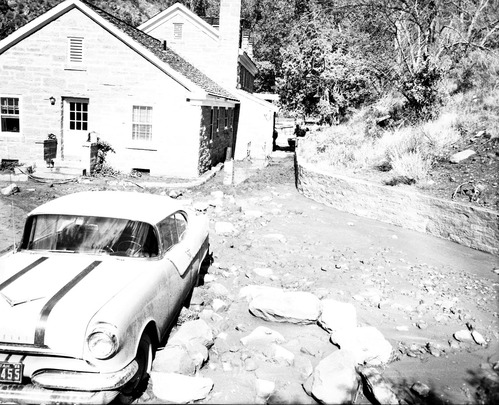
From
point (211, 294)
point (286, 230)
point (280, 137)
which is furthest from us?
point (280, 137)

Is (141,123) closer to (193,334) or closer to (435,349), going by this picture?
(193,334)

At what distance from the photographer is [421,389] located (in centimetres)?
436

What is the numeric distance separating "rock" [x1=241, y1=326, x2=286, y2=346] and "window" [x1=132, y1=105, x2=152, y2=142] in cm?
1277

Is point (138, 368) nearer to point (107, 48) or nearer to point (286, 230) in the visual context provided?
point (286, 230)

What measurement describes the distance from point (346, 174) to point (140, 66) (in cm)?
887

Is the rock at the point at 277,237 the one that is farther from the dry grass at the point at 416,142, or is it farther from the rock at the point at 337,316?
the dry grass at the point at 416,142

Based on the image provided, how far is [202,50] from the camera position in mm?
24172

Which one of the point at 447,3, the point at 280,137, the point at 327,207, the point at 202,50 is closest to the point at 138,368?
the point at 327,207

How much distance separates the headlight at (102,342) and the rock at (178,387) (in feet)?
2.45

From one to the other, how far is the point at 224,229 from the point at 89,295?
→ 557cm

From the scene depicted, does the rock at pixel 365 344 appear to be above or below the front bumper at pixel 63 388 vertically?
below

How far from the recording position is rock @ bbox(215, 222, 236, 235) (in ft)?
30.9

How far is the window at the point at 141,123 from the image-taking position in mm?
16781

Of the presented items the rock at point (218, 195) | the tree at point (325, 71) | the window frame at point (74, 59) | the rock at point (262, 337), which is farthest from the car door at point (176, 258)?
the tree at point (325, 71)
